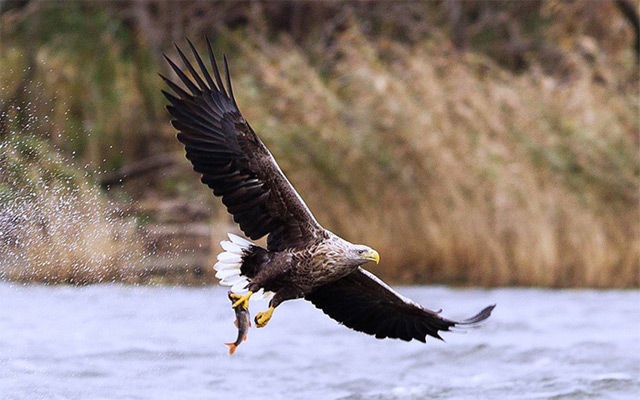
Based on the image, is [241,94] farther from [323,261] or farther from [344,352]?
[323,261]

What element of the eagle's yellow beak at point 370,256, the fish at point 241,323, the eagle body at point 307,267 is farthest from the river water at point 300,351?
the eagle's yellow beak at point 370,256

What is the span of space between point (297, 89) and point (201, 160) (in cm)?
693

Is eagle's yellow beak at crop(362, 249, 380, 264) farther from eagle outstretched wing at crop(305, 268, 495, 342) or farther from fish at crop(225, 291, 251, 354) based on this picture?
fish at crop(225, 291, 251, 354)

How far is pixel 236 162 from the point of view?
636 centimetres

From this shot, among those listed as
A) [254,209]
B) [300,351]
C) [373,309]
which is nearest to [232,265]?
[254,209]

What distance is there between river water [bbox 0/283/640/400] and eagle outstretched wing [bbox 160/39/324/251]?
1.80 metres

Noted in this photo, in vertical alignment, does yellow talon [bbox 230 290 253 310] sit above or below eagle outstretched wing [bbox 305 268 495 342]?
above

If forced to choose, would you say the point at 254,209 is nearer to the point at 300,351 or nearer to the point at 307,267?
the point at 307,267

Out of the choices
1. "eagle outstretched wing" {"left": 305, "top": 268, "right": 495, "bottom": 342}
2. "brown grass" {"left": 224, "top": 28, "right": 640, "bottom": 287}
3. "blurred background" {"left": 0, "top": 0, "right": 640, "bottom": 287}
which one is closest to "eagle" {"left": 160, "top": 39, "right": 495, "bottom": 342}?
"eagle outstretched wing" {"left": 305, "top": 268, "right": 495, "bottom": 342}

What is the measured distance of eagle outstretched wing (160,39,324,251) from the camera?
6320 mm

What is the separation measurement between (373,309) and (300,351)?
2.78 meters

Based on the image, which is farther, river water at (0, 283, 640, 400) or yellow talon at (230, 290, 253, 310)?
river water at (0, 283, 640, 400)

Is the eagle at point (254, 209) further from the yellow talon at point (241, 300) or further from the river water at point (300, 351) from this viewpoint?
the river water at point (300, 351)

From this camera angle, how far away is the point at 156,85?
56.1 ft
